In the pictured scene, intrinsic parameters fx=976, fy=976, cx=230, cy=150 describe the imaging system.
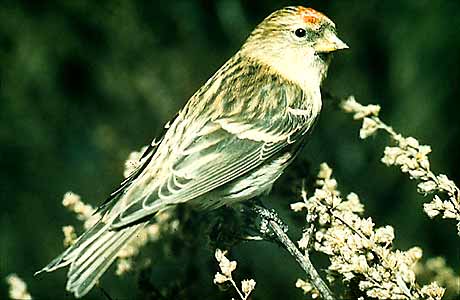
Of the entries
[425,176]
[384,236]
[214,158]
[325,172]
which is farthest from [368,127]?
[214,158]

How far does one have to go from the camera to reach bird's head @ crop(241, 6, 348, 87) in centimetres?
386

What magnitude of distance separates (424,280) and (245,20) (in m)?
1.91

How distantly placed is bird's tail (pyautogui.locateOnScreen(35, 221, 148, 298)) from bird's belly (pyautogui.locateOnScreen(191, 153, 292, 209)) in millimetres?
396

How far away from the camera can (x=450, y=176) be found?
14.3 ft

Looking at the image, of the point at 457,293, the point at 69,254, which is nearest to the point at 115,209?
the point at 69,254

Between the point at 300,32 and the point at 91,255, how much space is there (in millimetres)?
1408

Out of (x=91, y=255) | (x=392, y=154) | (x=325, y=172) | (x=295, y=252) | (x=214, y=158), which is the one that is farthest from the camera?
(x=214, y=158)

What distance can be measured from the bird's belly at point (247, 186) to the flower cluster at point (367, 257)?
757 mm

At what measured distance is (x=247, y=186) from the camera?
11.8 ft

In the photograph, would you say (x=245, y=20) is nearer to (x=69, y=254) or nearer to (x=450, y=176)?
(x=450, y=176)

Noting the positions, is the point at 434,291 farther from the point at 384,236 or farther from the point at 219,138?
the point at 219,138

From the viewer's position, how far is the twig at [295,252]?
104 inches

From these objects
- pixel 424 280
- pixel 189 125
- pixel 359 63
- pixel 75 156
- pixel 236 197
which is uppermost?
pixel 75 156

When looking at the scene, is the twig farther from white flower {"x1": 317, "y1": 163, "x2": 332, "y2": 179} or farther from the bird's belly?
white flower {"x1": 317, "y1": 163, "x2": 332, "y2": 179}
